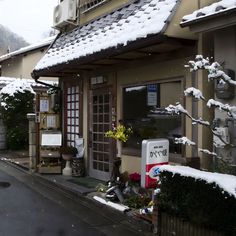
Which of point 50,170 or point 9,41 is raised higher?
point 9,41

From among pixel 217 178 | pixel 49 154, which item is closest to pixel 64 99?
pixel 49 154

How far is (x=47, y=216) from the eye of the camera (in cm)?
820

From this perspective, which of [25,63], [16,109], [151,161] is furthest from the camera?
[25,63]

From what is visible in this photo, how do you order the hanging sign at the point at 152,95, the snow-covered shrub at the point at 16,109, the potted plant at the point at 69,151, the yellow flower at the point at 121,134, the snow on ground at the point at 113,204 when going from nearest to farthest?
the snow on ground at the point at 113,204 < the hanging sign at the point at 152,95 < the yellow flower at the point at 121,134 < the potted plant at the point at 69,151 < the snow-covered shrub at the point at 16,109

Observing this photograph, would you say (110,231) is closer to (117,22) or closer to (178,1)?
(178,1)

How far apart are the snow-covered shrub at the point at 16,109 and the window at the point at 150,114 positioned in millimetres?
10536

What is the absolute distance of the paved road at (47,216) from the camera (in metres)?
7.21

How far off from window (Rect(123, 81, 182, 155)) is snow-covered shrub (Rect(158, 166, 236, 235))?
2559 millimetres

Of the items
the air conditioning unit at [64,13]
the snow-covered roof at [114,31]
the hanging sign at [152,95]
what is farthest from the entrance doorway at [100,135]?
the air conditioning unit at [64,13]

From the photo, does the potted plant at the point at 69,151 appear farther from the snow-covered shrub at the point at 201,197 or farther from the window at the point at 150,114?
the snow-covered shrub at the point at 201,197

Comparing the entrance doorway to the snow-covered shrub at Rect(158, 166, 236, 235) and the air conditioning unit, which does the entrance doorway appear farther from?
the snow-covered shrub at Rect(158, 166, 236, 235)

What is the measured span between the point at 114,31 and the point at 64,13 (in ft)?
14.1

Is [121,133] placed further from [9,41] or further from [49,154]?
[9,41]

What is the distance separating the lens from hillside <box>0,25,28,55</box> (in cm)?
4038
